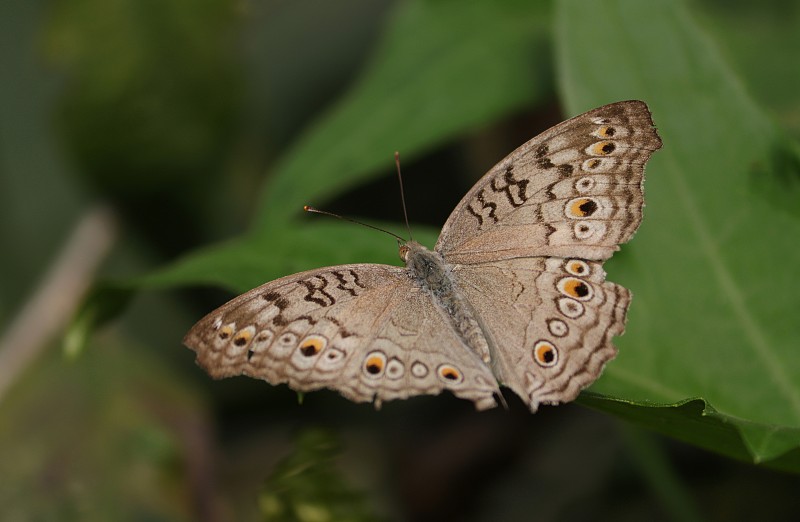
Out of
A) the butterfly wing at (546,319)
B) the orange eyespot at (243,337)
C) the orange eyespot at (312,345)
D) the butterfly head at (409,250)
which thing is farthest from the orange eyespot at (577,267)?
the orange eyespot at (243,337)

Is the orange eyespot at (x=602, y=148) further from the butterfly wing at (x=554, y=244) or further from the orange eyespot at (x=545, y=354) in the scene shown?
the orange eyespot at (x=545, y=354)

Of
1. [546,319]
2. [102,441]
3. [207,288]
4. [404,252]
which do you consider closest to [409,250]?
[404,252]

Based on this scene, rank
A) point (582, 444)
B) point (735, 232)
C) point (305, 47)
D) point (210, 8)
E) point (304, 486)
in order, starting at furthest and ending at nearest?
point (305, 47) → point (210, 8) → point (582, 444) → point (304, 486) → point (735, 232)

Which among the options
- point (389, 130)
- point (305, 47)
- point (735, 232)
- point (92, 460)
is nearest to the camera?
point (735, 232)

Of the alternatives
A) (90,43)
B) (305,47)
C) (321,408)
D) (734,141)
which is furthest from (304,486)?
(305,47)

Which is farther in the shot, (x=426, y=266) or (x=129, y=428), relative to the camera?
(x=129, y=428)

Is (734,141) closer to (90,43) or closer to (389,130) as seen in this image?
(389,130)

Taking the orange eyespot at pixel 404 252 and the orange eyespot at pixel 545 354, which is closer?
the orange eyespot at pixel 545 354
